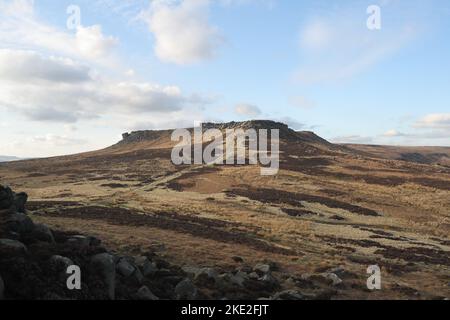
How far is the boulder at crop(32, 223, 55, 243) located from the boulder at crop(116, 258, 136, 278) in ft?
12.7

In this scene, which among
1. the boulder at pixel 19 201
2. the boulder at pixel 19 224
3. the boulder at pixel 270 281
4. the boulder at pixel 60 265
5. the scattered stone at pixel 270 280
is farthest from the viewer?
the boulder at pixel 19 201

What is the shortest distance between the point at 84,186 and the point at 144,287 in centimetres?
6189

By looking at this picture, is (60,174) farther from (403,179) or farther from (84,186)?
(403,179)

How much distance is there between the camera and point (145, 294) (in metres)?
21.3

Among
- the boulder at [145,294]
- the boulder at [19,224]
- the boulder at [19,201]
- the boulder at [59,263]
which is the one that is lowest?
the boulder at [145,294]


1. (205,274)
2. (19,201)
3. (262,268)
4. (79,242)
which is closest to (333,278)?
(262,268)

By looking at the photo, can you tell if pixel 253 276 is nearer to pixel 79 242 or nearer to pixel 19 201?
pixel 79 242

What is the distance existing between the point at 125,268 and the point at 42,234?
4.87 meters

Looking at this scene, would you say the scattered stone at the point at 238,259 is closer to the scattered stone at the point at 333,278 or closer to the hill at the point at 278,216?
the hill at the point at 278,216

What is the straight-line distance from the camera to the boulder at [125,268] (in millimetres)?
23062

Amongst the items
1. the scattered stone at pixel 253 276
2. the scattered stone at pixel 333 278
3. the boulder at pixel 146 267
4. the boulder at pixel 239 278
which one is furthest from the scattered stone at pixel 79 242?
the scattered stone at pixel 333 278

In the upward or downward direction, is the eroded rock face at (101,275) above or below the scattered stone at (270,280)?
above

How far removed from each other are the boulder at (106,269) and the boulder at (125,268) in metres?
1.05

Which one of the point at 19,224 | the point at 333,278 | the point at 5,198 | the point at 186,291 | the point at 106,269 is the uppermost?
the point at 5,198
